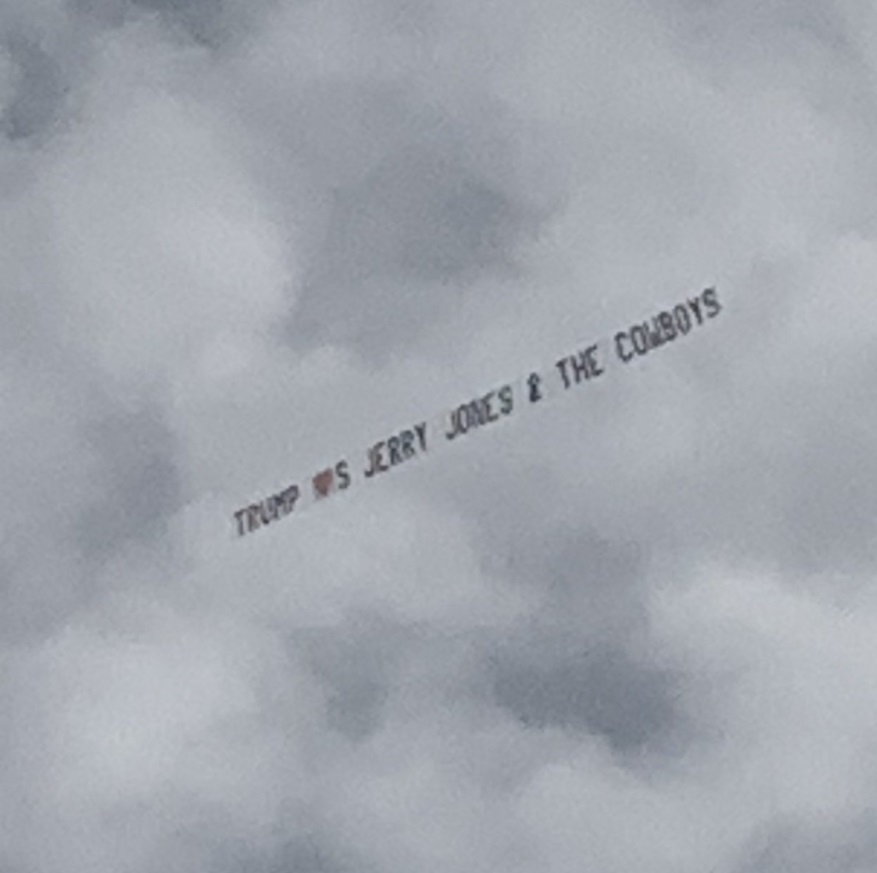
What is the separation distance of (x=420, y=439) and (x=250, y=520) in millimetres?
13998

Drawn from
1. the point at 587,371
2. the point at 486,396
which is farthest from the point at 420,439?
the point at 587,371

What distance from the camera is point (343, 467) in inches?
4668

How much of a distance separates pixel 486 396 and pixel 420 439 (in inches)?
204

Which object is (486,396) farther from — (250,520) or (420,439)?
(250,520)

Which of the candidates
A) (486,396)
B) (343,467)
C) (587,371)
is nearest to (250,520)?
(343,467)

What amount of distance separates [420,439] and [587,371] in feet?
41.1

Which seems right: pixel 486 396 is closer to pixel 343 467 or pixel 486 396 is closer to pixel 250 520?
pixel 343 467

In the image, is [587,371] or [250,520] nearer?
[587,371]

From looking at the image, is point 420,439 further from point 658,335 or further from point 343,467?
point 658,335

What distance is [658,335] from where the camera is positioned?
10875cm

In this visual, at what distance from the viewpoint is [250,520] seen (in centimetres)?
12081

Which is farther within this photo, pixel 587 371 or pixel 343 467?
pixel 343 467

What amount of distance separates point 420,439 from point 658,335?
17.2 m


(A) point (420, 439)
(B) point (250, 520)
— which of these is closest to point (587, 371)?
(A) point (420, 439)
